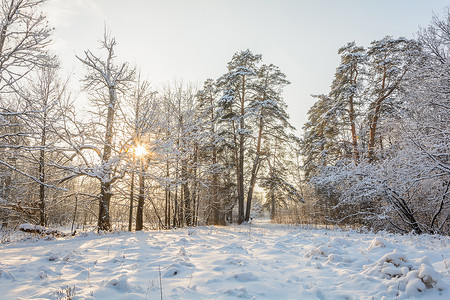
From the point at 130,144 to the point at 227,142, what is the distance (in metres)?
9.02

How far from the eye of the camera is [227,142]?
1797 centimetres

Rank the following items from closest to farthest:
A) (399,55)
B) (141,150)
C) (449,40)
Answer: (449,40) → (141,150) → (399,55)

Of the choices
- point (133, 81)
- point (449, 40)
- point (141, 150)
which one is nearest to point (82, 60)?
point (133, 81)

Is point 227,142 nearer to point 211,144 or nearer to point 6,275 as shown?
point 211,144

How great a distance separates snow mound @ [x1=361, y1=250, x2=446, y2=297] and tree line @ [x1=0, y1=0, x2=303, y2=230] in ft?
25.3

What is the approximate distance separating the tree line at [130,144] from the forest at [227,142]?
0.08m

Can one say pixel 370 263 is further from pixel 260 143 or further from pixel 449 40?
pixel 260 143

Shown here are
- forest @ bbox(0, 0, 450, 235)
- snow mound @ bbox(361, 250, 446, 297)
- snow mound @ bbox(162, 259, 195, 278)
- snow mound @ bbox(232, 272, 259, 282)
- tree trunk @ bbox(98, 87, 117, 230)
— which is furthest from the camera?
tree trunk @ bbox(98, 87, 117, 230)

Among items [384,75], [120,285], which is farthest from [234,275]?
[384,75]

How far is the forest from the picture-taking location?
311 inches

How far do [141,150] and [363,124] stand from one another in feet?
46.6

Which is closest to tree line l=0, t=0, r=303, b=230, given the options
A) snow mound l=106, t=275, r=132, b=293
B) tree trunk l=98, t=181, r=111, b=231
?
tree trunk l=98, t=181, r=111, b=231

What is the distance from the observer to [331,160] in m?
20.0

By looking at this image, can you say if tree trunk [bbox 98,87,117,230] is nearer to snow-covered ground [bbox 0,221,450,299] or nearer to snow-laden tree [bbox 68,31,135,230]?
snow-laden tree [bbox 68,31,135,230]
